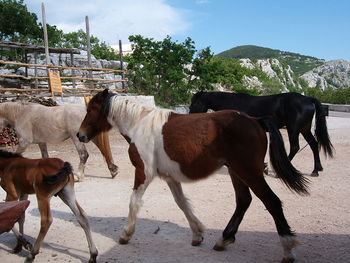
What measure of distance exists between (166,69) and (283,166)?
16.6 meters

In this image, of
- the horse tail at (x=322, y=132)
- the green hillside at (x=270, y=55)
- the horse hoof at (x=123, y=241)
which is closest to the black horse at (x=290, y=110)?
the horse tail at (x=322, y=132)

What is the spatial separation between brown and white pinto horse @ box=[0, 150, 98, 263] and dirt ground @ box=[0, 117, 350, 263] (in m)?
0.26

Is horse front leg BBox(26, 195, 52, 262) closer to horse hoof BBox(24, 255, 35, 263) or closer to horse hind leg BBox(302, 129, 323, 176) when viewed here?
horse hoof BBox(24, 255, 35, 263)

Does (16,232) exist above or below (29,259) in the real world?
above

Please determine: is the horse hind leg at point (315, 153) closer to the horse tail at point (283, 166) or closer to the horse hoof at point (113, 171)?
the horse tail at point (283, 166)

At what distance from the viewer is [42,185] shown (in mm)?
3562

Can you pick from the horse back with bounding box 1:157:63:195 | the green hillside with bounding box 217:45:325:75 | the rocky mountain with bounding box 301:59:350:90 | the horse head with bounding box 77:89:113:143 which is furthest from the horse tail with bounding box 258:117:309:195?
the green hillside with bounding box 217:45:325:75

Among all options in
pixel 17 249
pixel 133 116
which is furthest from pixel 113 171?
pixel 17 249

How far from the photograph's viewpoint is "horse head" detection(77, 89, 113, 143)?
14.8ft

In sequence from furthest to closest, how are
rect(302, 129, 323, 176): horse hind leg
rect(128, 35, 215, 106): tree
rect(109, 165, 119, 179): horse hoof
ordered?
1. rect(128, 35, 215, 106): tree
2. rect(302, 129, 323, 176): horse hind leg
3. rect(109, 165, 119, 179): horse hoof

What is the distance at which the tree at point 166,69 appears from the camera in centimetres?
1925

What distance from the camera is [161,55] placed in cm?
1975

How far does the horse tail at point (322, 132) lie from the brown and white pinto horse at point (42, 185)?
5.84 m

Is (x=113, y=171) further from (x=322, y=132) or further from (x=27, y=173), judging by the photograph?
(x=322, y=132)
